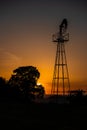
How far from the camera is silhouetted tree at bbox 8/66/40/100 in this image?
74875 mm

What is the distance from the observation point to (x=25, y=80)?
76812 mm

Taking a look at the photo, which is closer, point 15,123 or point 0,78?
point 15,123

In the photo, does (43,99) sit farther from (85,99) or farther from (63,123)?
(63,123)

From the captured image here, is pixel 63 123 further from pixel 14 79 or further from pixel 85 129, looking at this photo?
pixel 14 79

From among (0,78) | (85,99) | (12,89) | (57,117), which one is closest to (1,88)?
(12,89)

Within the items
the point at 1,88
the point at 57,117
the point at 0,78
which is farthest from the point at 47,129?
the point at 0,78

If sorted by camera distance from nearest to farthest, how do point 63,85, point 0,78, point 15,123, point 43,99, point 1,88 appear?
point 15,123, point 63,85, point 1,88, point 0,78, point 43,99

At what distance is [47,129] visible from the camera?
1080 inches

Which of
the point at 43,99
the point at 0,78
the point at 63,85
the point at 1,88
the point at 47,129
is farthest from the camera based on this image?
the point at 43,99

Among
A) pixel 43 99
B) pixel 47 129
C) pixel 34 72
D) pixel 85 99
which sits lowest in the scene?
pixel 47 129

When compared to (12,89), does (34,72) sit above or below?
above

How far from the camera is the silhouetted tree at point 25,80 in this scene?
74875mm

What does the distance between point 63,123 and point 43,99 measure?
49909 millimetres

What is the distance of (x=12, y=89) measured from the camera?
227 feet
